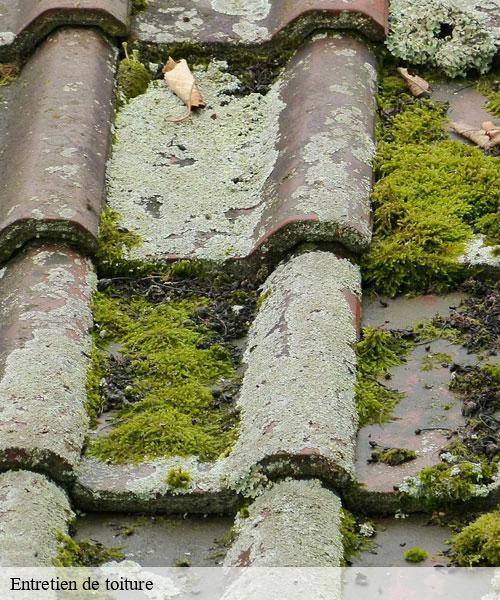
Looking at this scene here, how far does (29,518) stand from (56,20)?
2.01 meters

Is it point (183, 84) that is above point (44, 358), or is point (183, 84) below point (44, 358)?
above

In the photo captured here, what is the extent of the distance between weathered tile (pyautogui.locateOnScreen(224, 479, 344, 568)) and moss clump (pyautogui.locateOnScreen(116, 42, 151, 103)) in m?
1.78

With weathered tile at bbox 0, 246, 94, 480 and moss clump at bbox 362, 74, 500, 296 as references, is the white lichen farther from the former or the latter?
weathered tile at bbox 0, 246, 94, 480

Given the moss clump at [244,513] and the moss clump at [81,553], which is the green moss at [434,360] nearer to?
the moss clump at [244,513]

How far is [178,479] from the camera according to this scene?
9.61 ft

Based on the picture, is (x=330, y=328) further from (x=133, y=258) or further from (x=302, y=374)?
(x=133, y=258)

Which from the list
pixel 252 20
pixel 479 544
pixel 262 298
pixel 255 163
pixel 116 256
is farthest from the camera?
pixel 252 20

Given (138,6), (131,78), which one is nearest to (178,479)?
(131,78)

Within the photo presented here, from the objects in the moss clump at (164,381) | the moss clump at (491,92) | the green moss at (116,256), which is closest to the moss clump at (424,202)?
the moss clump at (491,92)

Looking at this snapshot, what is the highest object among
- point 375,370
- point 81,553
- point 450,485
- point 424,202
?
point 424,202

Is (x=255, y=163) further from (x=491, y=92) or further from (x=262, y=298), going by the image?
(x=491, y=92)

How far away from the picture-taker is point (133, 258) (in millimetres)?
3602

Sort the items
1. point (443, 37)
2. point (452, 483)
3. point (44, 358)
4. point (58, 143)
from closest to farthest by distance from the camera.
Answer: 1. point (452, 483)
2. point (44, 358)
3. point (58, 143)
4. point (443, 37)

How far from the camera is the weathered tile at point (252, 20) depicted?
166 inches
